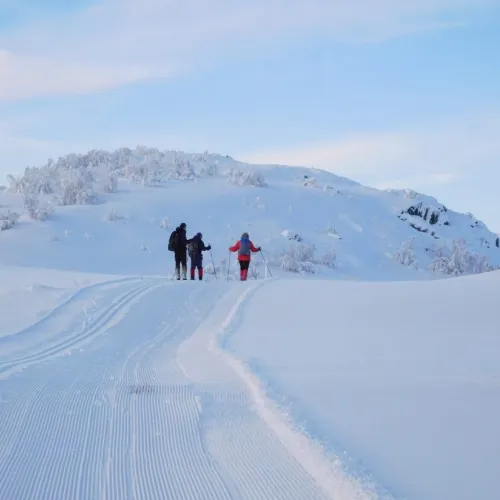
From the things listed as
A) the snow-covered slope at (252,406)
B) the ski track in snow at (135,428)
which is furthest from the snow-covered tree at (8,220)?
the ski track in snow at (135,428)

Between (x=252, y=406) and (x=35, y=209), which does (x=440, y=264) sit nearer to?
(x=35, y=209)

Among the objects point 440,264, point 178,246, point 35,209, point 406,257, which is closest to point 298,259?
point 406,257

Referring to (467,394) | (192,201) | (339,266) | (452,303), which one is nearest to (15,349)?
(467,394)

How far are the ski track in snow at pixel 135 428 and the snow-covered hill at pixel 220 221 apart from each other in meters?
19.0

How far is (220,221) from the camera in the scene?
35188 millimetres

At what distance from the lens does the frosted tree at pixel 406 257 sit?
34531 millimetres

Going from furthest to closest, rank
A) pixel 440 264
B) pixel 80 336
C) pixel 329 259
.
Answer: pixel 440 264 → pixel 329 259 → pixel 80 336

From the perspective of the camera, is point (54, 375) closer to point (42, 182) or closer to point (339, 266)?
point (339, 266)

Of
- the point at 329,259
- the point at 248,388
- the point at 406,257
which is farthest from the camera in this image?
the point at 406,257

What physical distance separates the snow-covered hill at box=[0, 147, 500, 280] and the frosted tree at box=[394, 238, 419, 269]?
57mm

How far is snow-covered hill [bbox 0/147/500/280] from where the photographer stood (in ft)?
97.9

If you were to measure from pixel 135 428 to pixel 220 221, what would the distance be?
2960 centimetres

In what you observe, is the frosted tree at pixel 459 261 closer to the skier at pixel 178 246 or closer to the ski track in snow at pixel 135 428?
the skier at pixel 178 246

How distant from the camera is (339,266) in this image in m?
32.4
